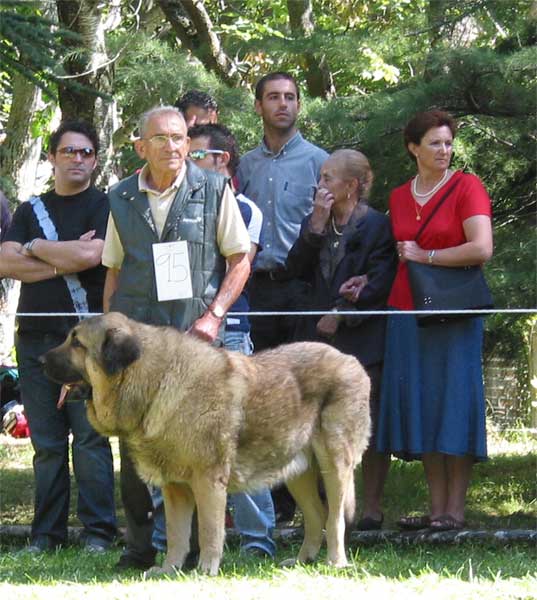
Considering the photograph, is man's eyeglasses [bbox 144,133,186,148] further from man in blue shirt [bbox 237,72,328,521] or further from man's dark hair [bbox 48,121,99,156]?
man in blue shirt [bbox 237,72,328,521]

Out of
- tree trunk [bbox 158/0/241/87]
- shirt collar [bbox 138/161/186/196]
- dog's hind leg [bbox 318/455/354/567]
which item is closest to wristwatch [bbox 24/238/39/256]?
shirt collar [bbox 138/161/186/196]

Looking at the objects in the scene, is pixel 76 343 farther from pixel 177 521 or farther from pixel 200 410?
pixel 177 521

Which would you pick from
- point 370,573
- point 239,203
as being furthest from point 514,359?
point 370,573

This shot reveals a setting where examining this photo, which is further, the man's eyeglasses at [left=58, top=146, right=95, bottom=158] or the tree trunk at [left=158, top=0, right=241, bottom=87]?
the tree trunk at [left=158, top=0, right=241, bottom=87]

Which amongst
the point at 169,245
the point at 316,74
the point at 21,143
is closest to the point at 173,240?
the point at 169,245

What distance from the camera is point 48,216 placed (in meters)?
7.95

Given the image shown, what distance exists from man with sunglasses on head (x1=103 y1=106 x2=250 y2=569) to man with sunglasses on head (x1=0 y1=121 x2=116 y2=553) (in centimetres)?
115

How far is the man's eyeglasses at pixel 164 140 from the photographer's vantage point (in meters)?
6.55

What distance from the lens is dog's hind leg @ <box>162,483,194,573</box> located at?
21.0ft

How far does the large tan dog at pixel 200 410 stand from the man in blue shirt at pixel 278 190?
1.53 metres

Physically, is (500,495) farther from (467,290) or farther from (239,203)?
(239,203)

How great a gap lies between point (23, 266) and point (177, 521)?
223cm

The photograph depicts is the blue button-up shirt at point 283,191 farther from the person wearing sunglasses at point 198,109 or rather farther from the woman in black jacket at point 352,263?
the person wearing sunglasses at point 198,109

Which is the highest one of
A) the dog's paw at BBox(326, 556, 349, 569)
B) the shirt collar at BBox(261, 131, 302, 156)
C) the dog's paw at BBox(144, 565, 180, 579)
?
the shirt collar at BBox(261, 131, 302, 156)
